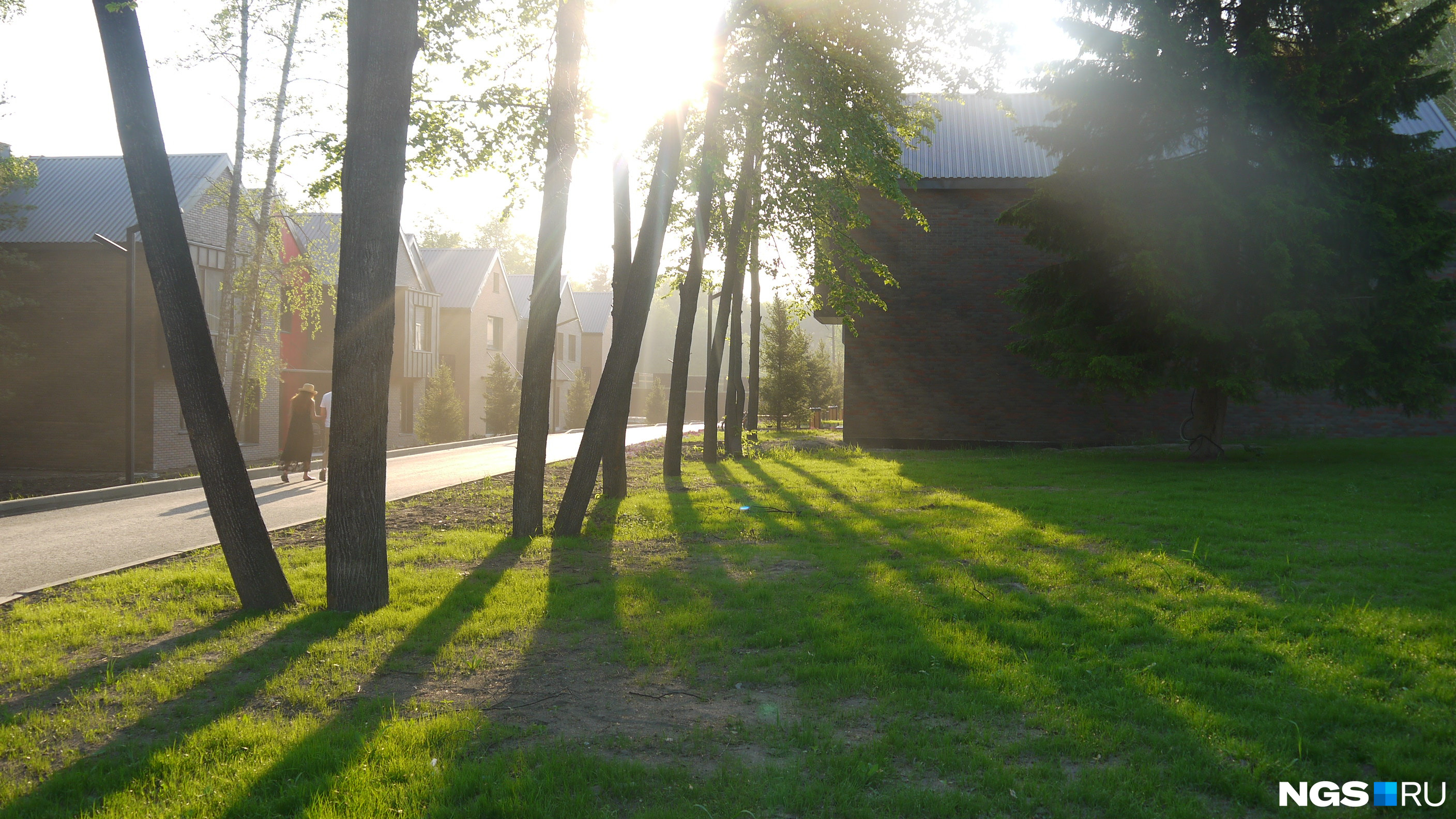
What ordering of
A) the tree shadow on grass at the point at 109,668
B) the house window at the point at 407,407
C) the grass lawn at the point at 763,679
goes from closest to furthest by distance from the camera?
the grass lawn at the point at 763,679, the tree shadow on grass at the point at 109,668, the house window at the point at 407,407

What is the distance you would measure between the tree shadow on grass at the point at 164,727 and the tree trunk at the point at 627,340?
3.76 m

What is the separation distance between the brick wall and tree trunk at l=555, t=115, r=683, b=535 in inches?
511

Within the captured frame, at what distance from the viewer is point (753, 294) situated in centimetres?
2853

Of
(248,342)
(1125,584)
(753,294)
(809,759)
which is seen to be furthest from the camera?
(753,294)

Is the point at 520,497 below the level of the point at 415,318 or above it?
below

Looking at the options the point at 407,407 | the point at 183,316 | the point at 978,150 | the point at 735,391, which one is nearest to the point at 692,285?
the point at 735,391

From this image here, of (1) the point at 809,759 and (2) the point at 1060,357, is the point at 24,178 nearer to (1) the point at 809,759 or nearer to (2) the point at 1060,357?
(2) the point at 1060,357

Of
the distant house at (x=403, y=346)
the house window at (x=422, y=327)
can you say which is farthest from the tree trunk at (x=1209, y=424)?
the house window at (x=422, y=327)

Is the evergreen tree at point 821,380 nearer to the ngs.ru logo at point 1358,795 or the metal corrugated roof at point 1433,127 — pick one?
the metal corrugated roof at point 1433,127

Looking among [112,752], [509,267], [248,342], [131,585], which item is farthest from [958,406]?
[509,267]

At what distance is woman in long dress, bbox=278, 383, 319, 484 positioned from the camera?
16172 millimetres

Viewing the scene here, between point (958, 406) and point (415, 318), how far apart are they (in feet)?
74.1

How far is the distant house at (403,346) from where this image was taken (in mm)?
30438

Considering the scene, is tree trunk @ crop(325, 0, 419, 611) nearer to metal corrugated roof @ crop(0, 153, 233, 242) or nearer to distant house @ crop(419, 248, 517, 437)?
metal corrugated roof @ crop(0, 153, 233, 242)
